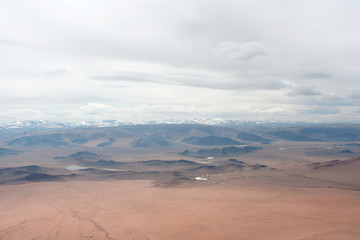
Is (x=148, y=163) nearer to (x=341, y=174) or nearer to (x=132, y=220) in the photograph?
(x=341, y=174)

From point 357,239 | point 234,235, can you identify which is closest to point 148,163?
point 234,235

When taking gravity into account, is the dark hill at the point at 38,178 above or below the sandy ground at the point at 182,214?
below

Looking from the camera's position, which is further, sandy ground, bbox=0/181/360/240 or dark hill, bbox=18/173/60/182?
dark hill, bbox=18/173/60/182

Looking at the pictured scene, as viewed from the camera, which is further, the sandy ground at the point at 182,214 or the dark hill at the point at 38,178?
the dark hill at the point at 38,178

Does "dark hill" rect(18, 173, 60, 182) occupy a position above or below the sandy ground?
below

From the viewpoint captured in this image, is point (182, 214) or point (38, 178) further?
point (38, 178)

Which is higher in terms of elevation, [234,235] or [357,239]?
[357,239]

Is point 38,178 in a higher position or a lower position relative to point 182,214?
lower

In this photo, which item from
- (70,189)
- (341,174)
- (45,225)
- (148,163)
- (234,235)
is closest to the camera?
(234,235)
